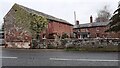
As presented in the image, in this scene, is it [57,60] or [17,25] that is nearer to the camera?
[57,60]

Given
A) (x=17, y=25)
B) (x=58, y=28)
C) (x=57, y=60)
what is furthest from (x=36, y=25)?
(x=57, y=60)

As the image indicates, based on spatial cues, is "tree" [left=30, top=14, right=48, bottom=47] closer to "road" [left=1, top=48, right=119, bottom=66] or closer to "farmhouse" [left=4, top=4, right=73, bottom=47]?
"farmhouse" [left=4, top=4, right=73, bottom=47]

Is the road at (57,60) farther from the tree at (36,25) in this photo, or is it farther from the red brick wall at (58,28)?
the red brick wall at (58,28)

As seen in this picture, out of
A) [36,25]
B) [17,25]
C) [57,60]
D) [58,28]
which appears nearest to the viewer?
[57,60]

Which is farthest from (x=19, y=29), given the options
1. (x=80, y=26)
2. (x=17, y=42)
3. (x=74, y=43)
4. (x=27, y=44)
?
(x=80, y=26)

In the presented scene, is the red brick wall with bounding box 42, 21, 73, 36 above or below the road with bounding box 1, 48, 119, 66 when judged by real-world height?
above

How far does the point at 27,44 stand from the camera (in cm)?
3512

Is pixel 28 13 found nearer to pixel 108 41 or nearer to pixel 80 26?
pixel 108 41

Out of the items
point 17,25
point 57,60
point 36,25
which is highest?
point 17,25

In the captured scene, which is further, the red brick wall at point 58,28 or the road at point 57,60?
the red brick wall at point 58,28

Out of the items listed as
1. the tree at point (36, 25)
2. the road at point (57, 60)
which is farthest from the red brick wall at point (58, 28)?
the road at point (57, 60)

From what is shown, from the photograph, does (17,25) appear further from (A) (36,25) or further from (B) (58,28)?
(B) (58,28)

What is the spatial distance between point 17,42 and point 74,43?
11920 mm

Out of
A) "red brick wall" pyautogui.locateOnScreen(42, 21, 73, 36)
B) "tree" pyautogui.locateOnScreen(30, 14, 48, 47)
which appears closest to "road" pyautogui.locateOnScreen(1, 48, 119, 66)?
"tree" pyautogui.locateOnScreen(30, 14, 48, 47)
